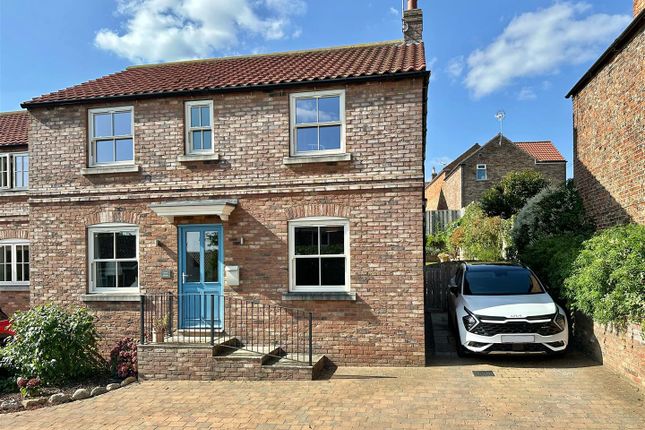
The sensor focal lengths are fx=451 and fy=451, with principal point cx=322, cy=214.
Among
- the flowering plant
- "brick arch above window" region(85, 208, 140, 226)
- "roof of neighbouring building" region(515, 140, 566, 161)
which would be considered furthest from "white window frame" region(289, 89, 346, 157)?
"roof of neighbouring building" region(515, 140, 566, 161)

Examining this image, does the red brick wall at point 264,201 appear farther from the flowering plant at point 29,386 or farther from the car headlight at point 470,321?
the flowering plant at point 29,386

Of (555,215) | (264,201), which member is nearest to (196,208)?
(264,201)

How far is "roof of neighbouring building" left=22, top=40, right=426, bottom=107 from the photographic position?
30.7 ft

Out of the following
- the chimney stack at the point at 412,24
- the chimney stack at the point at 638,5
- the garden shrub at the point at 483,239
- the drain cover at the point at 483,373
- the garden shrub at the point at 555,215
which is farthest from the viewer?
the garden shrub at the point at 483,239

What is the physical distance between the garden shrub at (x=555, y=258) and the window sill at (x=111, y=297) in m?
8.67

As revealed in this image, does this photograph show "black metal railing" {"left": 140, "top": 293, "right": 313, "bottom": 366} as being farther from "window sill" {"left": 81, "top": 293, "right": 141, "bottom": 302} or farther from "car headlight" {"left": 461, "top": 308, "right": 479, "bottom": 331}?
"car headlight" {"left": 461, "top": 308, "right": 479, "bottom": 331}

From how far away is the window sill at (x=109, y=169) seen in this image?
982 centimetres

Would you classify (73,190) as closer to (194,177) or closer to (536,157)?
(194,177)

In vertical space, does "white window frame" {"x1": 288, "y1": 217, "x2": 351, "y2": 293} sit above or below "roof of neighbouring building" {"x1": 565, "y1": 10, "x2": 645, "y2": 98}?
below

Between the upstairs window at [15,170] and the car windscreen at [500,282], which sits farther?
the upstairs window at [15,170]

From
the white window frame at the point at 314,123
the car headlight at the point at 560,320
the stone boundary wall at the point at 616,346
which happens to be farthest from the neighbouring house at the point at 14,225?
the stone boundary wall at the point at 616,346

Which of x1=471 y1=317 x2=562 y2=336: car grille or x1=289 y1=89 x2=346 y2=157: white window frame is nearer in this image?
x1=471 y1=317 x2=562 y2=336: car grille

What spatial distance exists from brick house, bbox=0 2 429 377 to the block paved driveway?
109 centimetres

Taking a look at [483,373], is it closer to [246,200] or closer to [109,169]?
[246,200]
